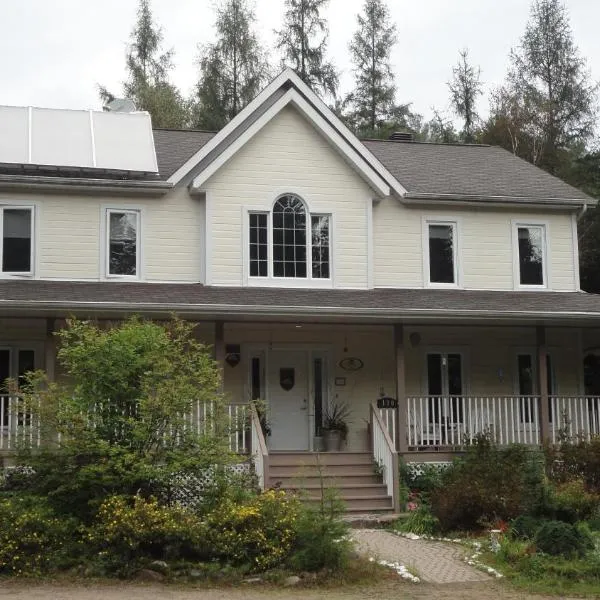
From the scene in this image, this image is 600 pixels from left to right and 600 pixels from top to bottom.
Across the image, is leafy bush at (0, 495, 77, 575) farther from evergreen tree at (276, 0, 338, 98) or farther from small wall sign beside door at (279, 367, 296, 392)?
evergreen tree at (276, 0, 338, 98)

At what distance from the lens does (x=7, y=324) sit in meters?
18.8

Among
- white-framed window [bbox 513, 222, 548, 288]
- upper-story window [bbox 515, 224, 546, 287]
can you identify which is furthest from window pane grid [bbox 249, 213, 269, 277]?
upper-story window [bbox 515, 224, 546, 287]

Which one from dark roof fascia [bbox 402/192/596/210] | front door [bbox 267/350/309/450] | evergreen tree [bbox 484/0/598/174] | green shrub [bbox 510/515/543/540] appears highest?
evergreen tree [bbox 484/0/598/174]

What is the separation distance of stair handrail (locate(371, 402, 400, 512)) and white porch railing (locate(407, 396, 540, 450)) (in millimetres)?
716

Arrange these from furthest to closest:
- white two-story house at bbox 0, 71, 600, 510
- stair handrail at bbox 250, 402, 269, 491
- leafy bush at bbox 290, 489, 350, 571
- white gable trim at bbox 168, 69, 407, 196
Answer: white gable trim at bbox 168, 69, 407, 196 < white two-story house at bbox 0, 71, 600, 510 < stair handrail at bbox 250, 402, 269, 491 < leafy bush at bbox 290, 489, 350, 571

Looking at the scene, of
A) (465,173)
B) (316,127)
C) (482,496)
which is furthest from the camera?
(465,173)

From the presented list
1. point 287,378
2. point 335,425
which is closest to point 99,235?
point 287,378

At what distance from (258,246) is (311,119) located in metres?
3.03

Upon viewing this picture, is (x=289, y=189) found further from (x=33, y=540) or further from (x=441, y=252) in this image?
(x=33, y=540)

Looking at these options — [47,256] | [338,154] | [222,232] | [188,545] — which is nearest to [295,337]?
[222,232]

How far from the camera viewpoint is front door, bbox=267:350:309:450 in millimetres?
19828

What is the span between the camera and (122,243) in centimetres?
1964

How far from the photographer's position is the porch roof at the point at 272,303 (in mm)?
16781

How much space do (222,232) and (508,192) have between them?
691cm
